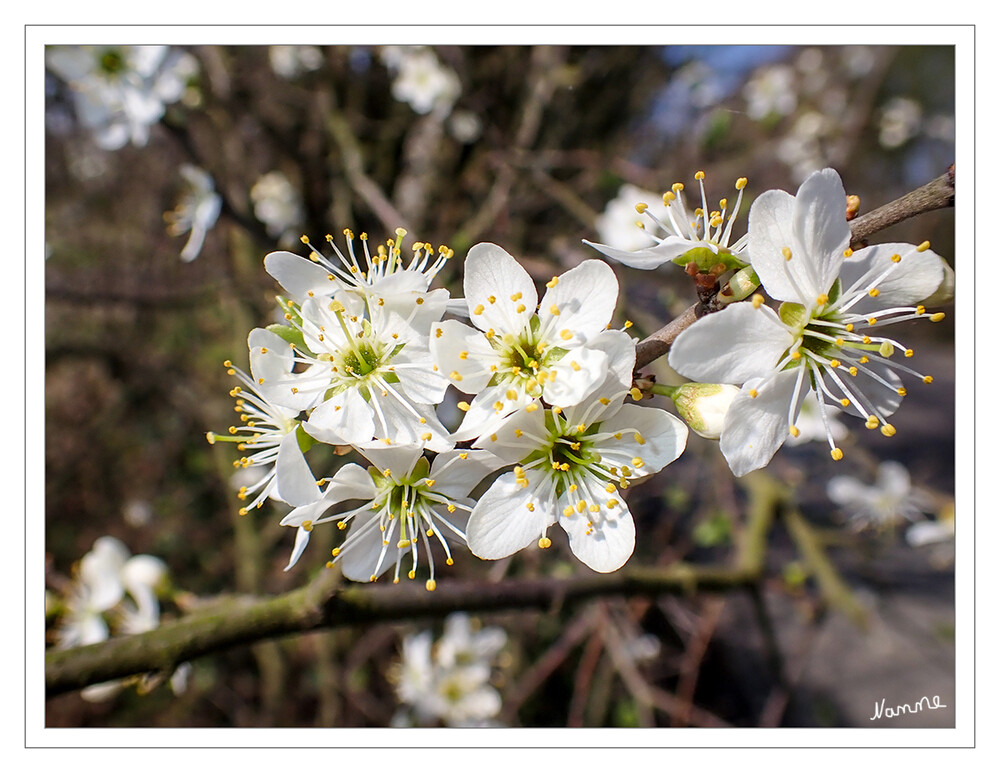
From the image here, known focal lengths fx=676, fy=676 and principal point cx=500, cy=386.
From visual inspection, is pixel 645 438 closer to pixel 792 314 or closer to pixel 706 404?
pixel 706 404

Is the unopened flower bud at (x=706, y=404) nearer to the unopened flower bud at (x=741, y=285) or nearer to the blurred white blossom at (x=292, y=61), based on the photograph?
the unopened flower bud at (x=741, y=285)

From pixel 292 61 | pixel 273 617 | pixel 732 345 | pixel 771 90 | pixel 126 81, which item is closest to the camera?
pixel 732 345

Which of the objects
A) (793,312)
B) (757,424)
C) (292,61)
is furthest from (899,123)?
(757,424)

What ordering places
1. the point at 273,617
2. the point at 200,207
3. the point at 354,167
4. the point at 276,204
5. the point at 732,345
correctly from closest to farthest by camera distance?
the point at 732,345
the point at 273,617
the point at 200,207
the point at 354,167
the point at 276,204

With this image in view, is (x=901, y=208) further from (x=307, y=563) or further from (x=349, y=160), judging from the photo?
(x=307, y=563)

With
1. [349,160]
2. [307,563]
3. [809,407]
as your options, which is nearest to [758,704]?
[809,407]

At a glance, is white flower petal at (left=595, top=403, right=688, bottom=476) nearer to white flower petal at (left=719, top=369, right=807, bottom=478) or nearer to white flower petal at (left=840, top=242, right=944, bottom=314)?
white flower petal at (left=719, top=369, right=807, bottom=478)

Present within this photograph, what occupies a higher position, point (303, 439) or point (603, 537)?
point (303, 439)
